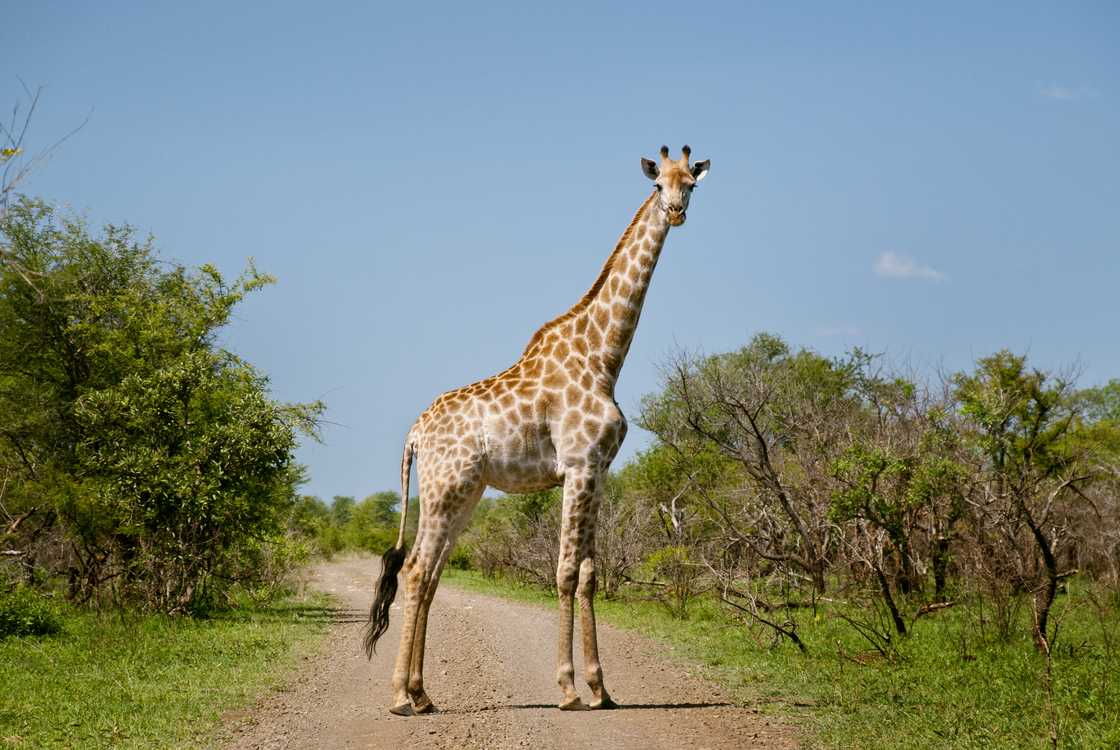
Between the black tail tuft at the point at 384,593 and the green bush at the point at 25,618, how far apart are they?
794cm

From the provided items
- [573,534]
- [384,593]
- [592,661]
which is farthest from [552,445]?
[384,593]

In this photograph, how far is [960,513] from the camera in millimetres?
12641

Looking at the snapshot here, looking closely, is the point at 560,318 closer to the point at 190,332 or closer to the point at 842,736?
the point at 842,736

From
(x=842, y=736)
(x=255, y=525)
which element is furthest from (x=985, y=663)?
(x=255, y=525)

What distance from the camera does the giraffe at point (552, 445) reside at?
8.05 m

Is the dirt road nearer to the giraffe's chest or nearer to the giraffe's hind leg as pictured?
the giraffe's hind leg

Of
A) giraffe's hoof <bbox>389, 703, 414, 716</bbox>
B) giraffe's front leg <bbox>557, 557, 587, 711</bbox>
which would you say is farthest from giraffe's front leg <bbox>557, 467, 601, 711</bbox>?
giraffe's hoof <bbox>389, 703, 414, 716</bbox>

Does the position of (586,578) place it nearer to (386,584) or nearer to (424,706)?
(424,706)

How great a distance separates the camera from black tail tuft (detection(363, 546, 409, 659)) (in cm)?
847

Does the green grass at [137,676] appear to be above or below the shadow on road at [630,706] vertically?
below

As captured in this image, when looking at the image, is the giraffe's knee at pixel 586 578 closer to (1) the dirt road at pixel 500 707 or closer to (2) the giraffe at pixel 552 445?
(2) the giraffe at pixel 552 445

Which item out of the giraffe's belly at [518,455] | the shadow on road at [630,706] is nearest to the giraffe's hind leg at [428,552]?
the giraffe's belly at [518,455]

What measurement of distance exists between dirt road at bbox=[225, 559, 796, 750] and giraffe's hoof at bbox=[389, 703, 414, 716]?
0.30ft

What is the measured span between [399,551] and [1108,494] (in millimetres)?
19009
